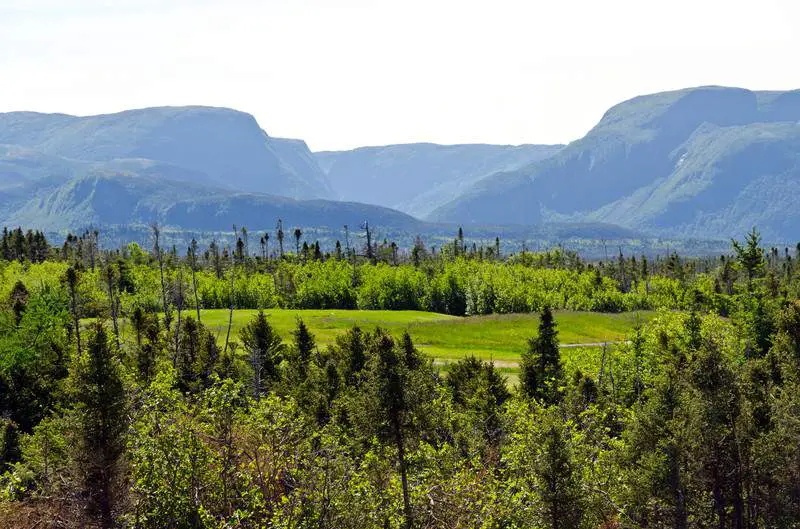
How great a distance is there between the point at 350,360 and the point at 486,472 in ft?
85.9

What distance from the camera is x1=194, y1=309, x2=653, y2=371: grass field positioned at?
344 feet

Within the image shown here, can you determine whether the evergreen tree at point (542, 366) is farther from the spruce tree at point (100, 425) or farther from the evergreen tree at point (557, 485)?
the spruce tree at point (100, 425)

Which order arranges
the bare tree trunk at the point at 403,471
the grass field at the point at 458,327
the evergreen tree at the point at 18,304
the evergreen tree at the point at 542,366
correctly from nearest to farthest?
the bare tree trunk at the point at 403,471, the evergreen tree at the point at 542,366, the evergreen tree at the point at 18,304, the grass field at the point at 458,327

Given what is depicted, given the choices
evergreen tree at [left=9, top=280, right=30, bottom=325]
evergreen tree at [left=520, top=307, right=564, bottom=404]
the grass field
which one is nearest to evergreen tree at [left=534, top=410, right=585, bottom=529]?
evergreen tree at [left=520, top=307, right=564, bottom=404]

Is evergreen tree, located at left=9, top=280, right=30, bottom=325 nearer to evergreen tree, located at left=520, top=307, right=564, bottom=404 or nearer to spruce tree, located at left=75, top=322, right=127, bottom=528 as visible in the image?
spruce tree, located at left=75, top=322, right=127, bottom=528

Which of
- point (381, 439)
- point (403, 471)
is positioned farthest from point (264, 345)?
point (403, 471)

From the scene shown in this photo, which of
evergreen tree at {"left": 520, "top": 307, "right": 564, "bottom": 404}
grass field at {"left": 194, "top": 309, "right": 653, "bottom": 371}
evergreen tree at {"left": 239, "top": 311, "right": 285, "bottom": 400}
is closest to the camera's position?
evergreen tree at {"left": 520, "top": 307, "right": 564, "bottom": 404}

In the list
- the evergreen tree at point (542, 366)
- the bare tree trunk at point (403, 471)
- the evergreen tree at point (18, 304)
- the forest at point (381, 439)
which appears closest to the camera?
the forest at point (381, 439)

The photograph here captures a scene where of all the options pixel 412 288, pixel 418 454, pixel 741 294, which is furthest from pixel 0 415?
pixel 412 288

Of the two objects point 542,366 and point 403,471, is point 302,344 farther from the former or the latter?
point 403,471

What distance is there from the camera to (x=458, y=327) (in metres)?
120

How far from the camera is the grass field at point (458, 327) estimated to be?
4131 inches

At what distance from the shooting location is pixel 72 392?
102ft

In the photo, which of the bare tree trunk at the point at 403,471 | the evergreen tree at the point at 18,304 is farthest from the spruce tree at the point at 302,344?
the bare tree trunk at the point at 403,471
